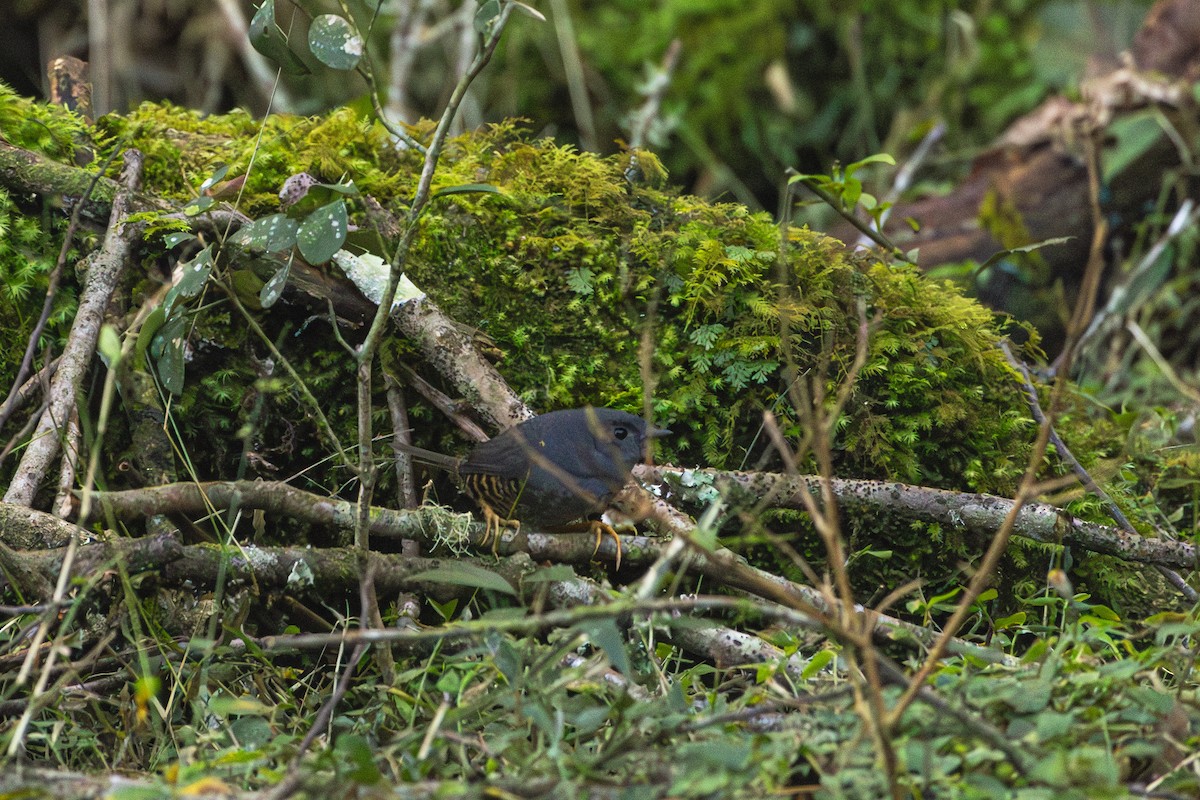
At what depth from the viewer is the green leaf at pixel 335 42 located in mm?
2469

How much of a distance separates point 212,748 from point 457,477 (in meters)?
1.04

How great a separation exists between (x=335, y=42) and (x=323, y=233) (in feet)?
1.52

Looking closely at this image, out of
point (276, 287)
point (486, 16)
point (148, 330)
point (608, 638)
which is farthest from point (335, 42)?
point (608, 638)

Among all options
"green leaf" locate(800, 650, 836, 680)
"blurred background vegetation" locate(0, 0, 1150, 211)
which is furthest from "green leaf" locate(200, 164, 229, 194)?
"blurred background vegetation" locate(0, 0, 1150, 211)

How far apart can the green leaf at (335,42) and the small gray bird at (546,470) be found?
40.2 inches

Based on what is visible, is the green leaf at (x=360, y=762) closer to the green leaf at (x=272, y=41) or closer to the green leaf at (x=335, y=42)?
the green leaf at (x=335, y=42)

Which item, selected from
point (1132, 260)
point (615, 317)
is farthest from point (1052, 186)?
point (615, 317)

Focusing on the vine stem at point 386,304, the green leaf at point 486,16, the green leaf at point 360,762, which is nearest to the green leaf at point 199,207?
the vine stem at point 386,304

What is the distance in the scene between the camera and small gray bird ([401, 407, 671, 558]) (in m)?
Answer: 2.79

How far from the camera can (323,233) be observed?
249 cm

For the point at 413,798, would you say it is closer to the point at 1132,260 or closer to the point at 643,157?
the point at 643,157

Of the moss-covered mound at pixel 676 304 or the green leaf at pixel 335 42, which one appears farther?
the moss-covered mound at pixel 676 304

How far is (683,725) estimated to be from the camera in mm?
1941

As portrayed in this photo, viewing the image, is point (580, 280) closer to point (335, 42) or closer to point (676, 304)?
point (676, 304)
